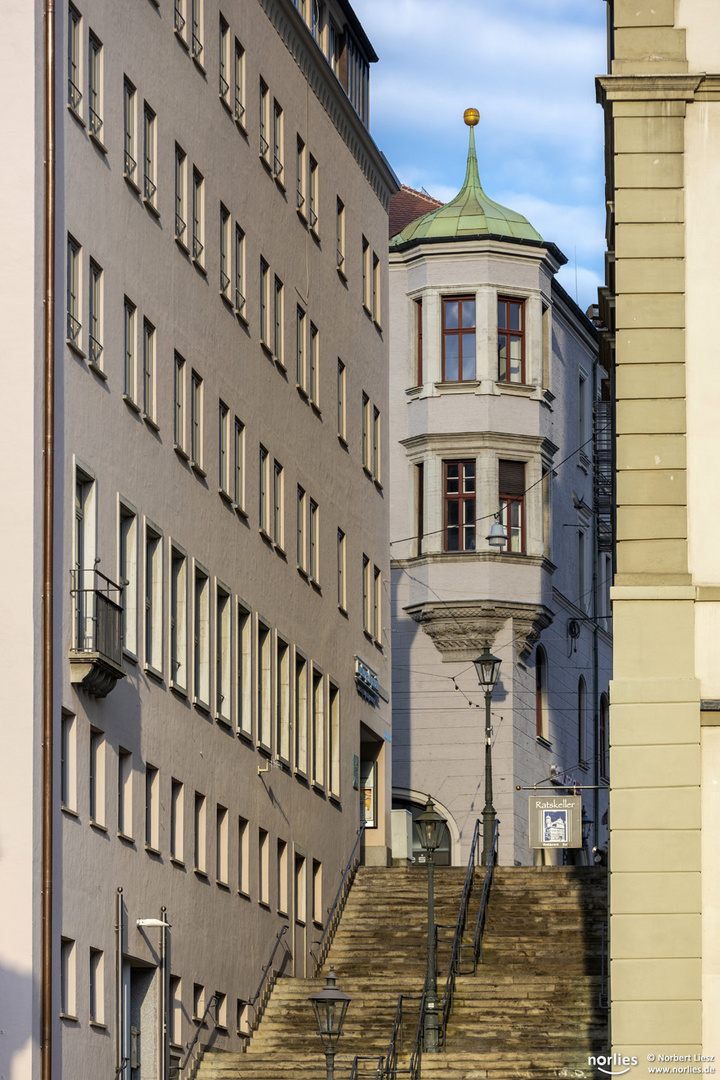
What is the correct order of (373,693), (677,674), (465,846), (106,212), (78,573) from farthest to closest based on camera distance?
(465,846)
(373,693)
(106,212)
(78,573)
(677,674)

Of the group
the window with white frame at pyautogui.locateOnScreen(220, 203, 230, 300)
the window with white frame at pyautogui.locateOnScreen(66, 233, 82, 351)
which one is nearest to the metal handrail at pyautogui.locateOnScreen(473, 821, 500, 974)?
the window with white frame at pyautogui.locateOnScreen(220, 203, 230, 300)

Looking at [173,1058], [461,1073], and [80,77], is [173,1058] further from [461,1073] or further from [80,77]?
[80,77]

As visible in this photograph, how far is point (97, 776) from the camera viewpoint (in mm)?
32625

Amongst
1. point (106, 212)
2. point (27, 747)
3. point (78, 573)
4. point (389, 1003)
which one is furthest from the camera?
point (389, 1003)

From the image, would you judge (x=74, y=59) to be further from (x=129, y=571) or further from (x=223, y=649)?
(x=223, y=649)

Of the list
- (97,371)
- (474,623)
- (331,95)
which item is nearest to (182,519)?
(97,371)

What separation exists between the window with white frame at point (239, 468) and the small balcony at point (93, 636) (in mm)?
8758

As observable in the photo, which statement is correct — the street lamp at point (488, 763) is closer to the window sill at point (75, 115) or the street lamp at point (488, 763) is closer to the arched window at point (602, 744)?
the window sill at point (75, 115)

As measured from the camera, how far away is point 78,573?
3216 centimetres

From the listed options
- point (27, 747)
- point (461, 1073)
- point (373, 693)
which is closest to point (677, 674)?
point (27, 747)

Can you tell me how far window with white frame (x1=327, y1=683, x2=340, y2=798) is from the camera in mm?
47594

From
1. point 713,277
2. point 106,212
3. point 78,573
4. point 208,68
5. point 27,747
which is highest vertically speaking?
point 208,68

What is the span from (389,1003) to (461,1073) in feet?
15.0

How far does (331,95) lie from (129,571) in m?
18.3
